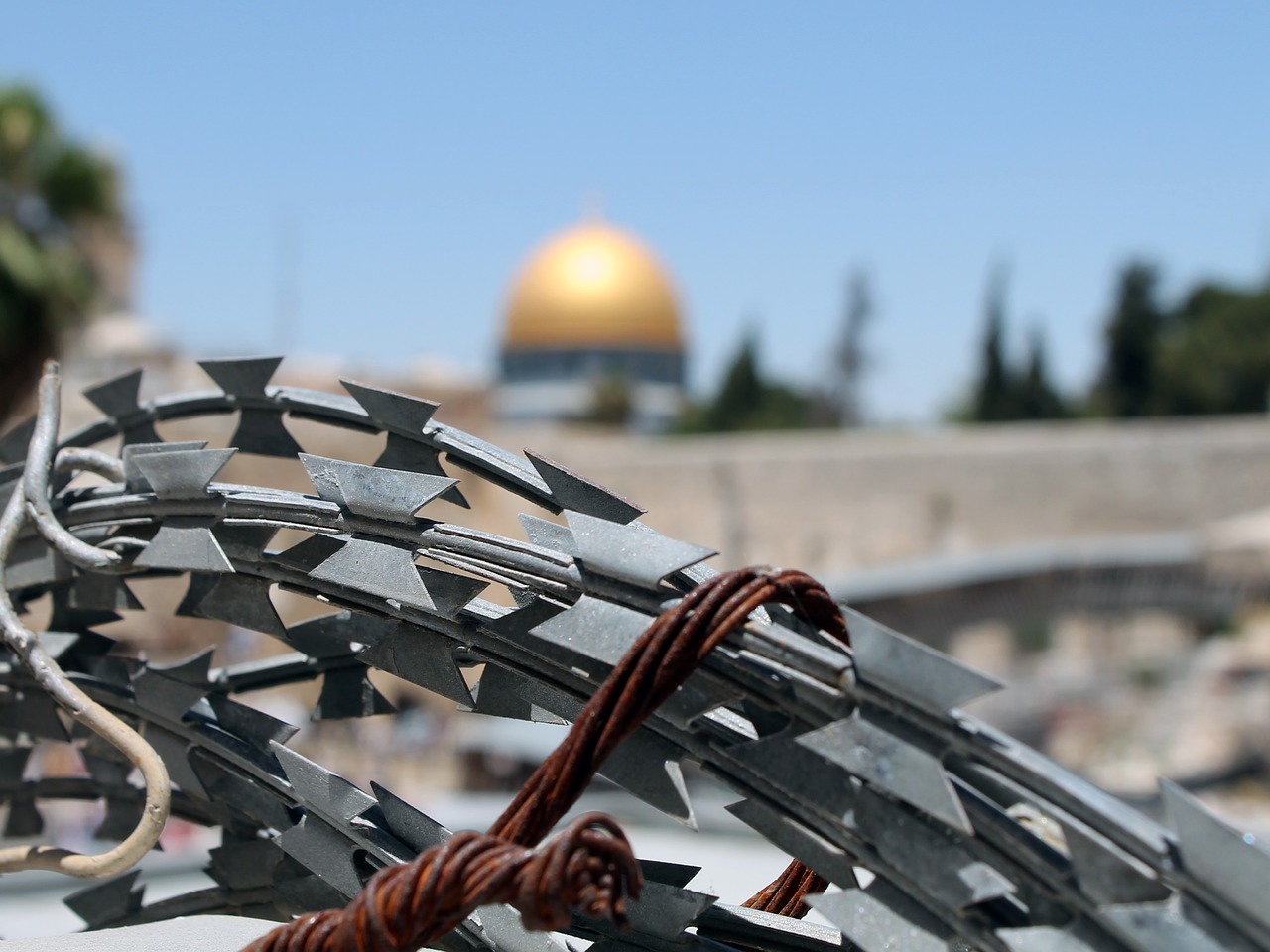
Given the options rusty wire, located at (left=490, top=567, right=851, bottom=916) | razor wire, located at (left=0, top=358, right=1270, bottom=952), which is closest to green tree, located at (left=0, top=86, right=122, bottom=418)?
razor wire, located at (left=0, top=358, right=1270, bottom=952)

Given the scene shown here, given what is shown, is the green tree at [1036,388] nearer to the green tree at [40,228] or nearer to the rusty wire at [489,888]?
the green tree at [40,228]

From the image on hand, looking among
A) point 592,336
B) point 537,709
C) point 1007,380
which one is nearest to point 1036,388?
point 1007,380

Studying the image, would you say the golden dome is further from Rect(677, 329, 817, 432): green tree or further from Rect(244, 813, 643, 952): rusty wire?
Rect(244, 813, 643, 952): rusty wire

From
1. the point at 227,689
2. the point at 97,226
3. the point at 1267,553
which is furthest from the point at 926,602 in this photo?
the point at 227,689

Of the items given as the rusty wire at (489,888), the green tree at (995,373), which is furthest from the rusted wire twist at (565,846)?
the green tree at (995,373)

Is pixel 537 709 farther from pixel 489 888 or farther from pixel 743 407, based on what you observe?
pixel 743 407

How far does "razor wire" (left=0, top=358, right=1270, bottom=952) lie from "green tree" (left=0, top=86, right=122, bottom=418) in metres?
10.5

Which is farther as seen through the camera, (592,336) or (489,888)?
(592,336)

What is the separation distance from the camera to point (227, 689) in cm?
176

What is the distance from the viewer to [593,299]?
135 ft

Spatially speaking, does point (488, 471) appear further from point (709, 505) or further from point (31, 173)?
point (709, 505)

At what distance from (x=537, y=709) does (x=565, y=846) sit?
1.18 ft

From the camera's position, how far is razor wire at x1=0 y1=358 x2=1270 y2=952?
3.49 ft

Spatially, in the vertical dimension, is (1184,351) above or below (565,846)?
below
